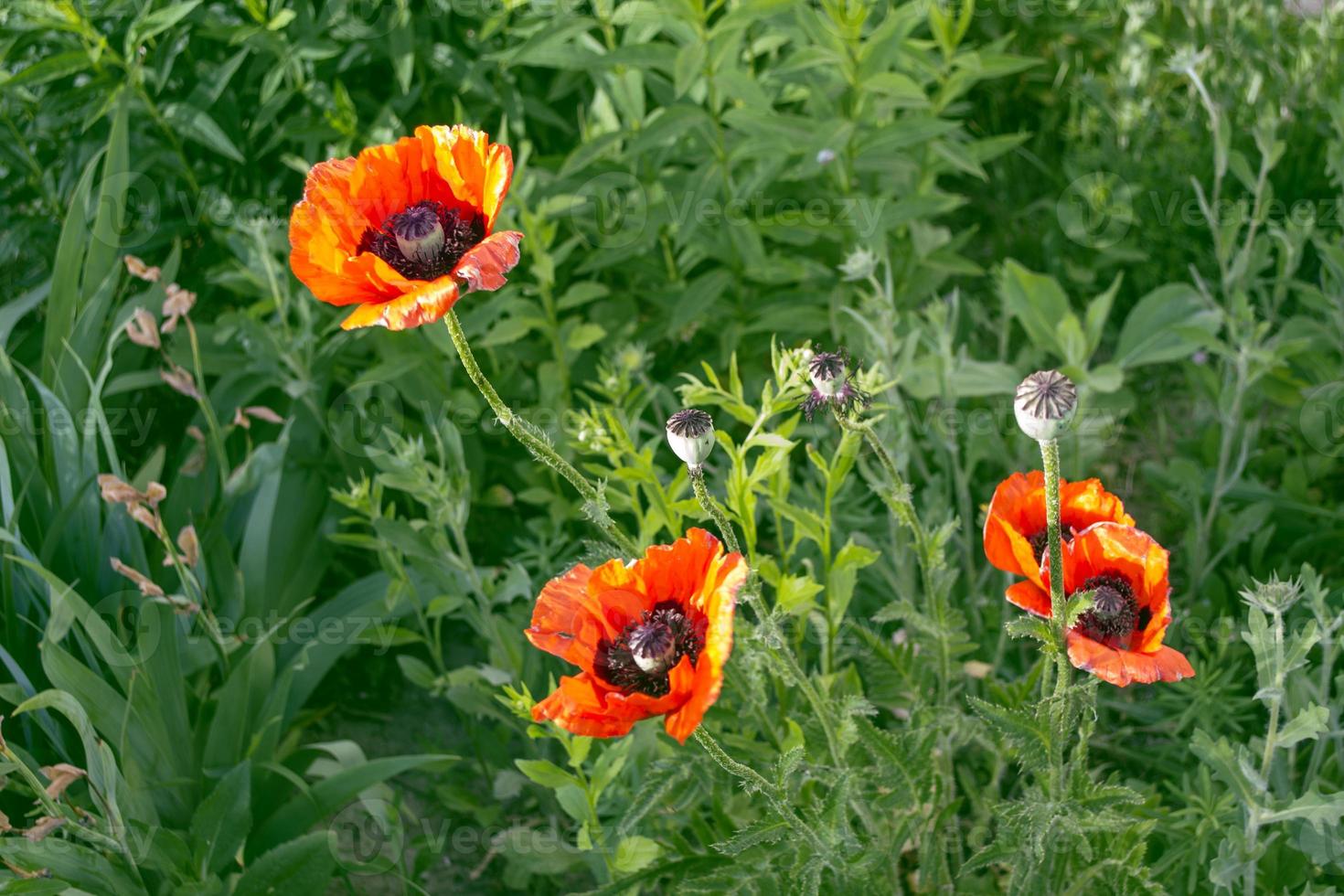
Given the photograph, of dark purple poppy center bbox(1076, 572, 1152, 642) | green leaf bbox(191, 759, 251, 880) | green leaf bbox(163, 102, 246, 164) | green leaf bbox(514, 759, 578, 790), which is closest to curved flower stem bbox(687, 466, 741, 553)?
dark purple poppy center bbox(1076, 572, 1152, 642)

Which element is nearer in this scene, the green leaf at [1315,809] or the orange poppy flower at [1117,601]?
the orange poppy flower at [1117,601]

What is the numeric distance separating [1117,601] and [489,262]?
2.17 ft

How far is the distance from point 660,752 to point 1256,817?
756 mm

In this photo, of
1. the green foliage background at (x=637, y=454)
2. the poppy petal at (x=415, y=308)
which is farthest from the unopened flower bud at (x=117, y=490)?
the poppy petal at (x=415, y=308)

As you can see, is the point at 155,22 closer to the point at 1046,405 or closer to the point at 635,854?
the point at 635,854

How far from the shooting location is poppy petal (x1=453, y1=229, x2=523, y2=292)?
1123 millimetres

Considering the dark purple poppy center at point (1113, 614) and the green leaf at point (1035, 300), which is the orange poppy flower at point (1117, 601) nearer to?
the dark purple poppy center at point (1113, 614)

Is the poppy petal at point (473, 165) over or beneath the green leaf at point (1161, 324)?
over

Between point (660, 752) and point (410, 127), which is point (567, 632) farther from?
point (410, 127)

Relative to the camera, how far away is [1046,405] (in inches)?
41.0

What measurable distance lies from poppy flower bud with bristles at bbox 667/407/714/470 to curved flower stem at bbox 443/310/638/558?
0.38ft

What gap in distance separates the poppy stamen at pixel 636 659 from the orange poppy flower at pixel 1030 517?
296mm

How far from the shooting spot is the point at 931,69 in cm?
244

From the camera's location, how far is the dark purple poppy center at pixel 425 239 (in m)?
1.25
